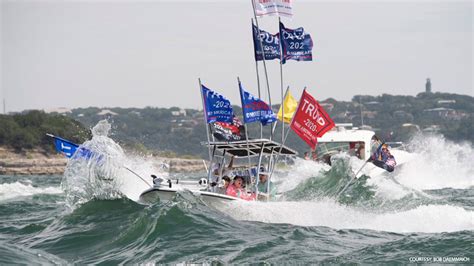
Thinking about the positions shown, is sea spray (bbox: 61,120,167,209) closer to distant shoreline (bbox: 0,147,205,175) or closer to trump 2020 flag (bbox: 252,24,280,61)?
trump 2020 flag (bbox: 252,24,280,61)

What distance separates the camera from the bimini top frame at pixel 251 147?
21156 mm

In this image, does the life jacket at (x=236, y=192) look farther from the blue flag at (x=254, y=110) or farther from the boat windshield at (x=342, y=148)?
the boat windshield at (x=342, y=148)

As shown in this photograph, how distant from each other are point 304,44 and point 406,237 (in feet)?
28.4

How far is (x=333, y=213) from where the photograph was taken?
21.0 m

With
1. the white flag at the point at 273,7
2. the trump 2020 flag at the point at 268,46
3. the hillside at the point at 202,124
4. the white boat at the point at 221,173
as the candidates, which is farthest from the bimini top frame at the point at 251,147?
the hillside at the point at 202,124

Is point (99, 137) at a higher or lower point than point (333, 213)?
higher

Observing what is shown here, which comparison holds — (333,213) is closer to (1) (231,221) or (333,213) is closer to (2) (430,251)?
(1) (231,221)

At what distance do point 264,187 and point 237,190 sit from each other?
2085 millimetres

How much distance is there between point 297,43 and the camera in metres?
23.7

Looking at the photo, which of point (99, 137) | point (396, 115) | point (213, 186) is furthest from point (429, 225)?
point (396, 115)

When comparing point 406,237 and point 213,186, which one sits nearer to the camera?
point 406,237

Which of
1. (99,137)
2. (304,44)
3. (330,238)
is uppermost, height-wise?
(304,44)

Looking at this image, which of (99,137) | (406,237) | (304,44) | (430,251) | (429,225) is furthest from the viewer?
(304,44)

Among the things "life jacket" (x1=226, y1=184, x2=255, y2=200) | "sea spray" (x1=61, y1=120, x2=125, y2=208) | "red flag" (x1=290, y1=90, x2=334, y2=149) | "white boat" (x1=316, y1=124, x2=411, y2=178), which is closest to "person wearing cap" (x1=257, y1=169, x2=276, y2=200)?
"life jacket" (x1=226, y1=184, x2=255, y2=200)
